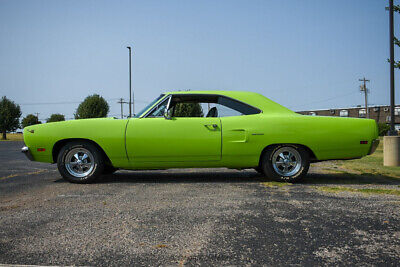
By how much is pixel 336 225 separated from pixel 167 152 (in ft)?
9.15

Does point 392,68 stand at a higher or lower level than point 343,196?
higher

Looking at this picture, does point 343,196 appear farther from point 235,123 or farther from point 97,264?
point 97,264

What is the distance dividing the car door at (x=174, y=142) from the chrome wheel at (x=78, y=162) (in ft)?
2.20

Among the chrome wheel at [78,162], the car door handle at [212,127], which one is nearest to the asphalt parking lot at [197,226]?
the chrome wheel at [78,162]

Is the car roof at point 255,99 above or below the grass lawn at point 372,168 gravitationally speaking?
above

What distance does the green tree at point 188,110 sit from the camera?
16.5ft

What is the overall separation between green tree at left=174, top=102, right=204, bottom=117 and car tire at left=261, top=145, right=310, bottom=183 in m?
1.26

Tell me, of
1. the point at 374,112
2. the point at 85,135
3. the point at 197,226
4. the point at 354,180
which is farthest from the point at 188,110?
the point at 374,112

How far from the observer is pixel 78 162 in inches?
192

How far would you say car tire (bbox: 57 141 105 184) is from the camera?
4809 millimetres

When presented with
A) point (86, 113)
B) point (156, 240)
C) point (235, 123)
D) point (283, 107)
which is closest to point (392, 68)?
point (283, 107)

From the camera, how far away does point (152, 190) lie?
13.7ft

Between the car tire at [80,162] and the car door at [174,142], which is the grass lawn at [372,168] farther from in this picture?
the car tire at [80,162]

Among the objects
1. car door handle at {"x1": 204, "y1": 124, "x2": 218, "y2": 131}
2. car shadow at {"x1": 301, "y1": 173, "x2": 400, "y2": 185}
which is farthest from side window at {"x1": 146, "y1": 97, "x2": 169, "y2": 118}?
car shadow at {"x1": 301, "y1": 173, "x2": 400, "y2": 185}
